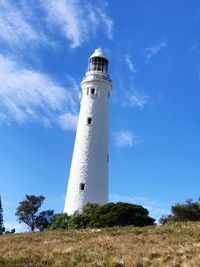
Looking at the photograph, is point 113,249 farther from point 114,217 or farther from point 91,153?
point 91,153

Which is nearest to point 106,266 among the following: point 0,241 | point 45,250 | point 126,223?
point 45,250

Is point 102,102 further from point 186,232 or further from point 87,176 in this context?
point 186,232

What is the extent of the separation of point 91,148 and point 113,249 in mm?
23627

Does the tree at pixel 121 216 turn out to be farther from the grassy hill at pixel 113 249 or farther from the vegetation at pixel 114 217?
the grassy hill at pixel 113 249

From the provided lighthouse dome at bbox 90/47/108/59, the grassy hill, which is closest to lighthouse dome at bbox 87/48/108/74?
lighthouse dome at bbox 90/47/108/59

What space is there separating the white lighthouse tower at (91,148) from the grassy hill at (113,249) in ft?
48.3

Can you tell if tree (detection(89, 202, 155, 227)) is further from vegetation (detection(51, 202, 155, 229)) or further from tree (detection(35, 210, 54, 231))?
tree (detection(35, 210, 54, 231))

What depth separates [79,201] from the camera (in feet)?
147

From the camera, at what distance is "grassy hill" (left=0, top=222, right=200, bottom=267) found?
20.6 m

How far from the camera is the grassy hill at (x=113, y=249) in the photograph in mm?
20641

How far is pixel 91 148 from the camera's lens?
46.6m

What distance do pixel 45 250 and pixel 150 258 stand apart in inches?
218

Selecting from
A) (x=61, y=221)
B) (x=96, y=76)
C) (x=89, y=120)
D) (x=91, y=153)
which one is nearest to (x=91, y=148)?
(x=91, y=153)

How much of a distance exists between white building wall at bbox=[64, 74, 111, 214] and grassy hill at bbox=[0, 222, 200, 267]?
14716 mm
